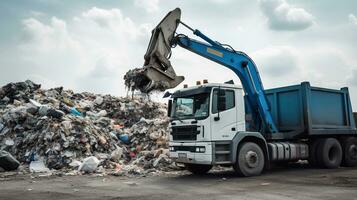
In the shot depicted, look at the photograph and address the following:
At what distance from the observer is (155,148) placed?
45.8ft

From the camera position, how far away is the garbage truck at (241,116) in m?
9.93

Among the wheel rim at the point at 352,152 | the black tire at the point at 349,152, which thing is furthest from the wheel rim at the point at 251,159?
the wheel rim at the point at 352,152

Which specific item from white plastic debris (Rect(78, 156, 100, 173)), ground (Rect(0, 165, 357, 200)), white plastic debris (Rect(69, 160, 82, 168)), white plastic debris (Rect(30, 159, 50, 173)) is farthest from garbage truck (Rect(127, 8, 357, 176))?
white plastic debris (Rect(30, 159, 50, 173))

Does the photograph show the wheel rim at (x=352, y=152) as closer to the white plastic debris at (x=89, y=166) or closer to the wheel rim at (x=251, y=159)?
the wheel rim at (x=251, y=159)

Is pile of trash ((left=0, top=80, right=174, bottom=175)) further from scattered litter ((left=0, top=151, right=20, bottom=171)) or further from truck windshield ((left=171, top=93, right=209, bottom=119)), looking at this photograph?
truck windshield ((left=171, top=93, right=209, bottom=119))

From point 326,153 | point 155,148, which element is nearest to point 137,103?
point 155,148

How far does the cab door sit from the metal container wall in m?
2.73

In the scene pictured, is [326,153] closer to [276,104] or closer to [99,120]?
[276,104]

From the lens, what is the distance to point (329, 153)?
12.7 m

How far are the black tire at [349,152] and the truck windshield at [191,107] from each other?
6.12 m

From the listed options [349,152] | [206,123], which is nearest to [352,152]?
[349,152]

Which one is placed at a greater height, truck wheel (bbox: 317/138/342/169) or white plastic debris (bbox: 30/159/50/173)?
truck wheel (bbox: 317/138/342/169)

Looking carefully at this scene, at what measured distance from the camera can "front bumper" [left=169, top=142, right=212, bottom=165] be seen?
31.7 feet

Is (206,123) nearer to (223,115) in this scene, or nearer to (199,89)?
(223,115)
